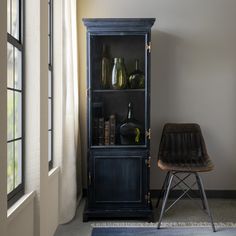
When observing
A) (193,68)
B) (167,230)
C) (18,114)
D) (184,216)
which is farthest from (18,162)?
(193,68)

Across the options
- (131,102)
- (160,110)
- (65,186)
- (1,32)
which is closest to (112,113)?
(131,102)

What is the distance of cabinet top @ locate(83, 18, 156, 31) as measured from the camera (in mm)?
2789

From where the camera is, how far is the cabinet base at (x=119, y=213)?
282 cm

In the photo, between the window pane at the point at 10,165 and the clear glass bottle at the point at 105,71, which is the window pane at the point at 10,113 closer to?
the window pane at the point at 10,165

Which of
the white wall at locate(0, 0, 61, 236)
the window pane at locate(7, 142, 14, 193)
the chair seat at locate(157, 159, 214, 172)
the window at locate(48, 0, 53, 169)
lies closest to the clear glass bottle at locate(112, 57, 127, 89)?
the window at locate(48, 0, 53, 169)

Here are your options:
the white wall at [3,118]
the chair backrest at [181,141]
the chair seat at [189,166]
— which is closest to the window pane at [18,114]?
the white wall at [3,118]

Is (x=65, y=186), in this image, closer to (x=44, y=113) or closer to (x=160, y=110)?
(x=44, y=113)

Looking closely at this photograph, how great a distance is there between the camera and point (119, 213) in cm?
283

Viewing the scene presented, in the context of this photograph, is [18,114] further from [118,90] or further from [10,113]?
[118,90]

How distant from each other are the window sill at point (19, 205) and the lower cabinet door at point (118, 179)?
→ 890 mm

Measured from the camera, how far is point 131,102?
3.18 m

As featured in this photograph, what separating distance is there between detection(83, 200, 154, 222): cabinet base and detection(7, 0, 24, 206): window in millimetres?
989

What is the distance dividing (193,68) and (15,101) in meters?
2.14

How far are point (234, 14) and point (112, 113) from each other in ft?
5.77
